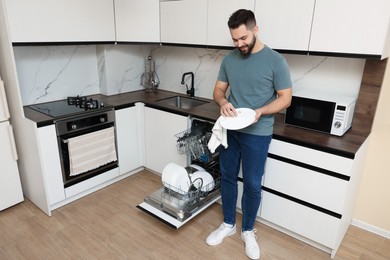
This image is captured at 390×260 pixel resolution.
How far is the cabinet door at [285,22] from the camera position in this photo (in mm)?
1910

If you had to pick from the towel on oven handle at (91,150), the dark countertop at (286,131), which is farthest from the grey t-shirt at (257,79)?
the towel on oven handle at (91,150)

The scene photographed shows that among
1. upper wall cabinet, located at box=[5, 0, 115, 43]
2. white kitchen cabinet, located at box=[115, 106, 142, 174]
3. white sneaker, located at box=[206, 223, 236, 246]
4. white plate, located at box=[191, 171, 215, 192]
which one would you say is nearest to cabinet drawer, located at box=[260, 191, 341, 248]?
white sneaker, located at box=[206, 223, 236, 246]

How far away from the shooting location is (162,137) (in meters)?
2.80

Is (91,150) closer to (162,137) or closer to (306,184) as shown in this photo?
(162,137)

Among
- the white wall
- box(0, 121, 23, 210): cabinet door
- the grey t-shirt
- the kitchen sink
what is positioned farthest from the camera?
the kitchen sink

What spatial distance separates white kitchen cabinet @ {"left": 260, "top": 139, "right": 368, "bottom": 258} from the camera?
182 cm

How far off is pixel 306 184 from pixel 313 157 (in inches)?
8.1

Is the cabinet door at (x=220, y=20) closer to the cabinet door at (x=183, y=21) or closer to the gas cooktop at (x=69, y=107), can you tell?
the cabinet door at (x=183, y=21)

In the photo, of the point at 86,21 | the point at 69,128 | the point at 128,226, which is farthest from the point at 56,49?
the point at 128,226

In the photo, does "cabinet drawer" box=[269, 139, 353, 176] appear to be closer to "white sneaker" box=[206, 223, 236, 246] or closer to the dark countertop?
the dark countertop

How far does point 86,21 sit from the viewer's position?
253cm

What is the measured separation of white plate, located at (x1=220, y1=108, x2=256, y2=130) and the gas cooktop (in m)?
1.28

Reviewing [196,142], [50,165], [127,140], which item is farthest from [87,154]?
[196,142]

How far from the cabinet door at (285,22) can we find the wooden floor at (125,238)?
142 centimetres
